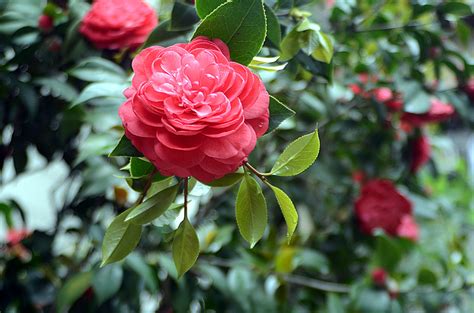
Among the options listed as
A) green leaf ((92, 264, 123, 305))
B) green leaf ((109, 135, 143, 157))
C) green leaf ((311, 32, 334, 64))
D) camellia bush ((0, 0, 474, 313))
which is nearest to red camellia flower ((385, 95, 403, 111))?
camellia bush ((0, 0, 474, 313))

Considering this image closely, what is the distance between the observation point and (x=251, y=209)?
0.43 meters

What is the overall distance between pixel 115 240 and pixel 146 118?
112 millimetres

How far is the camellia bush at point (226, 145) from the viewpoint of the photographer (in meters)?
0.39

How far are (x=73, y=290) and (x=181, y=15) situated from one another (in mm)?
376

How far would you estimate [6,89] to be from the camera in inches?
28.2

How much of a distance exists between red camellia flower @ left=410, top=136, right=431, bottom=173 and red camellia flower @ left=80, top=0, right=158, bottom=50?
0.53 m

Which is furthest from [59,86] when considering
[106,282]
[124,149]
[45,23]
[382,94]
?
[382,94]

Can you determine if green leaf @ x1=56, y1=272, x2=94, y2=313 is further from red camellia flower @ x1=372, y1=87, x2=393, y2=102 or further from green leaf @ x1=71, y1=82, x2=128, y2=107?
red camellia flower @ x1=372, y1=87, x2=393, y2=102

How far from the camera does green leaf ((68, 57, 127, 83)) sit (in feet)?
2.04

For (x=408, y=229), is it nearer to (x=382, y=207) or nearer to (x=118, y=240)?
(x=382, y=207)

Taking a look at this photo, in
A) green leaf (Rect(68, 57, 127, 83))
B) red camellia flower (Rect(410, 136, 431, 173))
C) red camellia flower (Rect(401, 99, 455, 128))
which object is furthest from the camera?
red camellia flower (Rect(410, 136, 431, 173))

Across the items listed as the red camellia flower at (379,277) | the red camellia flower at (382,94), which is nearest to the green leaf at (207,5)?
the red camellia flower at (382,94)

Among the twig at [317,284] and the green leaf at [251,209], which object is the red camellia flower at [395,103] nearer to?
the twig at [317,284]

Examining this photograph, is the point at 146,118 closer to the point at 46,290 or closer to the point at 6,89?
the point at 6,89
